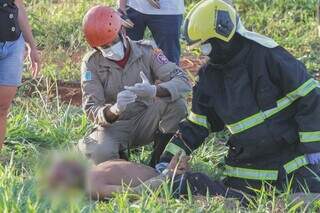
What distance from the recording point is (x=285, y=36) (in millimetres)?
8133

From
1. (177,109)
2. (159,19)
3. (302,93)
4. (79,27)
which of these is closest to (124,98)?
(177,109)

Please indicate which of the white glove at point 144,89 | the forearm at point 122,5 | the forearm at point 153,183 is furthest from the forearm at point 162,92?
the forearm at point 122,5

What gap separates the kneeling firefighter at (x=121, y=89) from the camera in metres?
3.51

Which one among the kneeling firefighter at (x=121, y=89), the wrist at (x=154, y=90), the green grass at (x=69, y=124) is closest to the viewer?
the green grass at (x=69, y=124)

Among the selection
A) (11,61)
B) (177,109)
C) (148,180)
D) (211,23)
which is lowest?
(148,180)

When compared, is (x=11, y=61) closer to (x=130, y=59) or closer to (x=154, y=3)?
(x=130, y=59)

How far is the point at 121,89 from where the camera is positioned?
372 cm

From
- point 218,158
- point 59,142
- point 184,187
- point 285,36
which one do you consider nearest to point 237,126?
point 184,187


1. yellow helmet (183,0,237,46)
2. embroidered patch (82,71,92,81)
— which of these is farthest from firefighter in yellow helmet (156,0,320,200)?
embroidered patch (82,71,92,81)

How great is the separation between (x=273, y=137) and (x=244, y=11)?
6309 mm

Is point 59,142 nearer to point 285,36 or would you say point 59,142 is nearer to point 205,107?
point 205,107

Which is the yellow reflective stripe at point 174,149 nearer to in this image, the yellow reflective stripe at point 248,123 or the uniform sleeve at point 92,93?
the yellow reflective stripe at point 248,123

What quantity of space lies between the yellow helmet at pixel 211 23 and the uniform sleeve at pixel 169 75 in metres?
0.65

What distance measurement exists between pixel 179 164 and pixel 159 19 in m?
1.74
